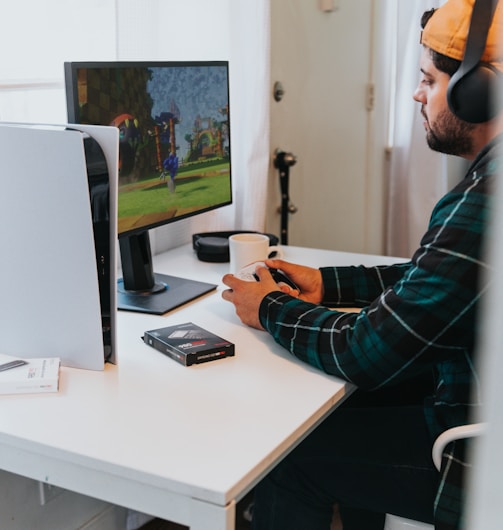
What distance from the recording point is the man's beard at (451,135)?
121 cm

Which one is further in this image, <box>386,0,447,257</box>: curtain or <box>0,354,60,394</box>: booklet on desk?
<box>386,0,447,257</box>: curtain

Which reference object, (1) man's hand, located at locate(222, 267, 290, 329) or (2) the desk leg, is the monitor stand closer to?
(1) man's hand, located at locate(222, 267, 290, 329)

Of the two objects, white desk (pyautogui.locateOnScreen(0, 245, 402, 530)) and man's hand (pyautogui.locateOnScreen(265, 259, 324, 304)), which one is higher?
man's hand (pyautogui.locateOnScreen(265, 259, 324, 304))

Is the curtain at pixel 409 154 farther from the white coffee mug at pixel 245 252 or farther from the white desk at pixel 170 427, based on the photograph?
the white desk at pixel 170 427

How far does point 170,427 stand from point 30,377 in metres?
0.24

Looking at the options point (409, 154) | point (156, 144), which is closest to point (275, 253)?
point (156, 144)

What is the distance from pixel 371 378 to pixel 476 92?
45cm

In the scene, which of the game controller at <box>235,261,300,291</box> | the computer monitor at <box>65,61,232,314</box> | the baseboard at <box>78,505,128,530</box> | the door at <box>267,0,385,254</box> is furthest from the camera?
the door at <box>267,0,385,254</box>

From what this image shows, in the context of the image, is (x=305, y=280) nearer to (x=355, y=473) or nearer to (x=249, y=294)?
(x=249, y=294)

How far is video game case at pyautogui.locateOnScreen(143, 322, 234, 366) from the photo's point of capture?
1185mm

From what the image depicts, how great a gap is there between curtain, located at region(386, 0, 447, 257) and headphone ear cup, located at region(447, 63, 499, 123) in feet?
5.29

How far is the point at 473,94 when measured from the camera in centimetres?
111

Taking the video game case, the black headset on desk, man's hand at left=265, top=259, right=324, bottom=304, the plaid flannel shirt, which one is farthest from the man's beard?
the black headset on desk

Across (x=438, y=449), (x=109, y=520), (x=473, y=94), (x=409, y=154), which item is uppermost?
(x=473, y=94)
